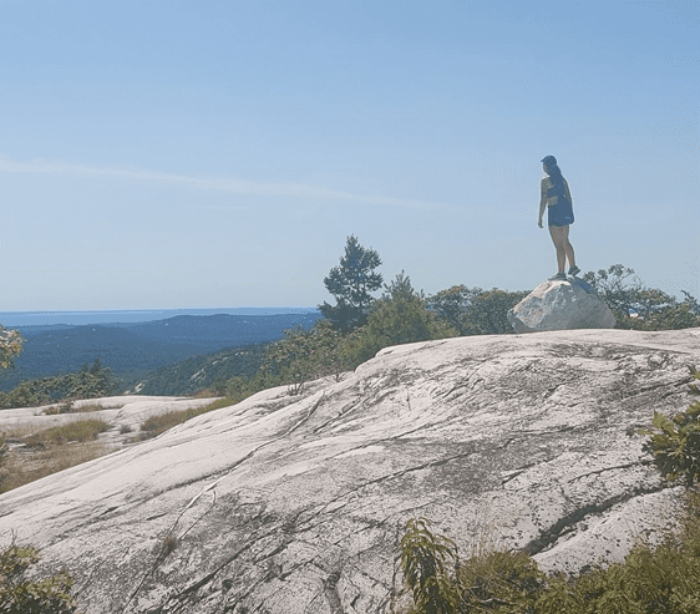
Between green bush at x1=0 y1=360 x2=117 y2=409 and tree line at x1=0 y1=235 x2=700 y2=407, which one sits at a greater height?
tree line at x1=0 y1=235 x2=700 y2=407

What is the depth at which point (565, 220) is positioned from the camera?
1501 cm

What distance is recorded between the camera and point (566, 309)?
571 inches

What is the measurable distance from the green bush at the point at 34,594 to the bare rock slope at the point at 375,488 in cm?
17

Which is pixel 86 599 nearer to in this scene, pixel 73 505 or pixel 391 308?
pixel 73 505

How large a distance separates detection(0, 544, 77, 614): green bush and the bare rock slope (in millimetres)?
173

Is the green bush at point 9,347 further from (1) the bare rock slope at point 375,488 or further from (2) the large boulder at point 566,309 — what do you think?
(2) the large boulder at point 566,309

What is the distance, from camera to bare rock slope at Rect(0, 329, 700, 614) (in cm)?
471

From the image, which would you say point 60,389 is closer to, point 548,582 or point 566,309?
point 566,309

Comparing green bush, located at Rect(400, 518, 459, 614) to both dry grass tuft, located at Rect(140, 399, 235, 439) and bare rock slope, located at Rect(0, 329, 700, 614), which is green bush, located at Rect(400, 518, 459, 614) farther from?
dry grass tuft, located at Rect(140, 399, 235, 439)

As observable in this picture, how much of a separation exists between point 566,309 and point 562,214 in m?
2.78

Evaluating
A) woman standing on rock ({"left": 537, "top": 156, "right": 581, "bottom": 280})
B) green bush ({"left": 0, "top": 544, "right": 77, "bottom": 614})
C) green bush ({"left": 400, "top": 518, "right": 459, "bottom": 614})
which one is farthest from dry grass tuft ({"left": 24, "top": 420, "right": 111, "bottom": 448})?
woman standing on rock ({"left": 537, "top": 156, "right": 581, "bottom": 280})

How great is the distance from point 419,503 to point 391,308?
1282cm

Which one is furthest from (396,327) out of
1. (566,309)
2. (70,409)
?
(70,409)

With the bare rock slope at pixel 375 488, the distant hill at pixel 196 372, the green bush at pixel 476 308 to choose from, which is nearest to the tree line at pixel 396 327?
the green bush at pixel 476 308
